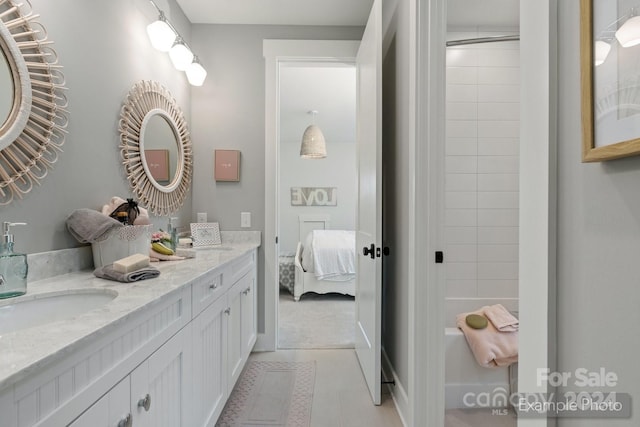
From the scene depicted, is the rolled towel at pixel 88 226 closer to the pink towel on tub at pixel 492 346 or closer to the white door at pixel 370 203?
the white door at pixel 370 203

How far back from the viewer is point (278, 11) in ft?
8.20

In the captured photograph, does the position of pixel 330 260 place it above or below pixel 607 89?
→ below

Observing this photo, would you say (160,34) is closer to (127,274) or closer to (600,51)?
Result: (127,274)

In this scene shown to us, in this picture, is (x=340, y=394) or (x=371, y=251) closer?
(x=371, y=251)

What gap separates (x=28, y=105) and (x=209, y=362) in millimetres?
1206

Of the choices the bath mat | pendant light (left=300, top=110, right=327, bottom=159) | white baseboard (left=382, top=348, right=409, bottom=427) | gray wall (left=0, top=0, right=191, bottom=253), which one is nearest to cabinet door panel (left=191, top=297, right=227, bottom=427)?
the bath mat

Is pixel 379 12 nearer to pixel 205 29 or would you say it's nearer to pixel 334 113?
pixel 205 29

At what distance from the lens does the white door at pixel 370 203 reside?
1872mm

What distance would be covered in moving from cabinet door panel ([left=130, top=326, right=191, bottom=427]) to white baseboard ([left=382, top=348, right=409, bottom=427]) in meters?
1.06

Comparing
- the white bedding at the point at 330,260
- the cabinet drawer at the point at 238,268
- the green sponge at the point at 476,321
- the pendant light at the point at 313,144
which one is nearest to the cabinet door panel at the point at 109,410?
the cabinet drawer at the point at 238,268

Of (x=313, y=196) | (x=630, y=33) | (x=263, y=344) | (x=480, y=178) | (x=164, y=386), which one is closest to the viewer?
(x=630, y=33)

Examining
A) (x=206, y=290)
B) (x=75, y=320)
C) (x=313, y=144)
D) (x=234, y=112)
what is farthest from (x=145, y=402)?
(x=313, y=144)

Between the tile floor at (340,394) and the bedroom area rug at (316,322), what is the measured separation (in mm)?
177

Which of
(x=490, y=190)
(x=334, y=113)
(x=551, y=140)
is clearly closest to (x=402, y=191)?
(x=490, y=190)
